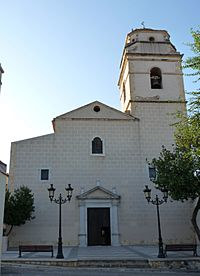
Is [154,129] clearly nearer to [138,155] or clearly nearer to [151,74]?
[138,155]

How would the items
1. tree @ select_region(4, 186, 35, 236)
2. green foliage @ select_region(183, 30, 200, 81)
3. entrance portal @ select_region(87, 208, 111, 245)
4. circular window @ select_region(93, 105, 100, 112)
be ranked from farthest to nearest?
circular window @ select_region(93, 105, 100, 112) < entrance portal @ select_region(87, 208, 111, 245) < tree @ select_region(4, 186, 35, 236) < green foliage @ select_region(183, 30, 200, 81)

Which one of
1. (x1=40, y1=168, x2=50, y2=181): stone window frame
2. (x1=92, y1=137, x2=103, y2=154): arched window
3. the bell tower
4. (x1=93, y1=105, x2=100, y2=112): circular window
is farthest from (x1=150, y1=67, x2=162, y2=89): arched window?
(x1=40, y1=168, x2=50, y2=181): stone window frame

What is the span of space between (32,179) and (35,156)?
1.67 m

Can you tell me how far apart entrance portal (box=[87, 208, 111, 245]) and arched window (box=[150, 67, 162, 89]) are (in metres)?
10.8

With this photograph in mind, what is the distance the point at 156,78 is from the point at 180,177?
12.9m

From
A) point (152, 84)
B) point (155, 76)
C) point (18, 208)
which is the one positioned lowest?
point (18, 208)

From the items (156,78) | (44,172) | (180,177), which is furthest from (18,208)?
(156,78)

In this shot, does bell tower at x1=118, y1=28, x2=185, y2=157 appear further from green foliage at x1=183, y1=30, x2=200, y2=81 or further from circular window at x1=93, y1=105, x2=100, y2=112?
green foliage at x1=183, y1=30, x2=200, y2=81

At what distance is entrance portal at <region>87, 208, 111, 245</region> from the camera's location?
69.0 feet

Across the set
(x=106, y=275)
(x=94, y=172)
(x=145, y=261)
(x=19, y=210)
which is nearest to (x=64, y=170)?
(x=94, y=172)

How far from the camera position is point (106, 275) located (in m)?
10.7

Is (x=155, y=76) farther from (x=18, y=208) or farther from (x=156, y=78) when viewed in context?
(x=18, y=208)

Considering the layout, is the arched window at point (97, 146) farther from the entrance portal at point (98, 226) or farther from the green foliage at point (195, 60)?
the green foliage at point (195, 60)

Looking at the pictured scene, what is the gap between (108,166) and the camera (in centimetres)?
2259
